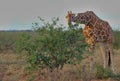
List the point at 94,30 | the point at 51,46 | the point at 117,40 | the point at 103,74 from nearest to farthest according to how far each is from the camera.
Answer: the point at 51,46 < the point at 103,74 < the point at 94,30 < the point at 117,40

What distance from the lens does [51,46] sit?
13.8 m

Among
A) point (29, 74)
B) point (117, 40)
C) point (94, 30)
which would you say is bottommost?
point (29, 74)

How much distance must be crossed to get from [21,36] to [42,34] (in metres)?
0.60

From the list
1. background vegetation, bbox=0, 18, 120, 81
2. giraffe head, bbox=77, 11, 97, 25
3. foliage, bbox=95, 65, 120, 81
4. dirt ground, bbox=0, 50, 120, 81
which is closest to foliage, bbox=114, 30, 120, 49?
dirt ground, bbox=0, 50, 120, 81

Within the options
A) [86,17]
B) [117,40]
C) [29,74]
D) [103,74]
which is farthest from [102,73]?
[117,40]

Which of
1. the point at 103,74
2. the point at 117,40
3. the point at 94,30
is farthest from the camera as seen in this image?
the point at 117,40

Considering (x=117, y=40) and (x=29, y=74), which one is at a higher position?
(x=117, y=40)

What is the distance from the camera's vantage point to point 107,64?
1747 cm

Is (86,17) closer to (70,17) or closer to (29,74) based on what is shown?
(70,17)

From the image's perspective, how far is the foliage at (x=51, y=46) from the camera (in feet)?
45.1

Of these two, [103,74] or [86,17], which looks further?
[86,17]

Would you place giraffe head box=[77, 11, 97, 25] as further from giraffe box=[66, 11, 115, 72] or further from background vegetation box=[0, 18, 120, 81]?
background vegetation box=[0, 18, 120, 81]

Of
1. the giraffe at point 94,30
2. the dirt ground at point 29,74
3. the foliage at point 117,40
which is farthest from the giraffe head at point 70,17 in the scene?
the foliage at point 117,40

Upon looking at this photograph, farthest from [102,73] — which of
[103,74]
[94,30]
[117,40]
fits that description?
[117,40]
